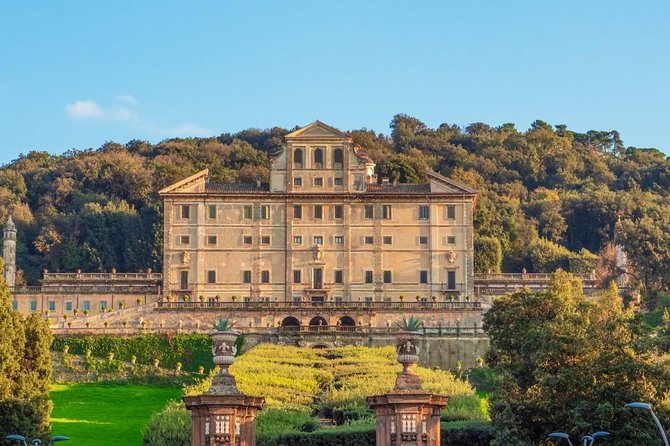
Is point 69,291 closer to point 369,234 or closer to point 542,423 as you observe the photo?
point 369,234

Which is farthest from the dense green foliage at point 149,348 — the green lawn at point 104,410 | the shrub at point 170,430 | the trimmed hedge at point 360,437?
the trimmed hedge at point 360,437

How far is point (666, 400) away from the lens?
3941cm

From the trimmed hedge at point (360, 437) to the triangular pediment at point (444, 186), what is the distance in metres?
48.4

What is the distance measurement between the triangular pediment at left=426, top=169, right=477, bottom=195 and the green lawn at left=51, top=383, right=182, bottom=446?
83.0 feet

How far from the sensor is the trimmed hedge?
44000mm

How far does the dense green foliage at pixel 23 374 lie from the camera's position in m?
50.5

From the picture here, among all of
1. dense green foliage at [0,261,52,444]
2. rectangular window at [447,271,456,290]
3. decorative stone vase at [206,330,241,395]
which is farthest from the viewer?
rectangular window at [447,271,456,290]

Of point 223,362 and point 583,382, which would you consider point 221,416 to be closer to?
point 223,362

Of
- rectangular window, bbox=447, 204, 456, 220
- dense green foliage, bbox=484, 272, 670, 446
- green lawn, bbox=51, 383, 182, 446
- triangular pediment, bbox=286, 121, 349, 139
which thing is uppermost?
triangular pediment, bbox=286, 121, 349, 139

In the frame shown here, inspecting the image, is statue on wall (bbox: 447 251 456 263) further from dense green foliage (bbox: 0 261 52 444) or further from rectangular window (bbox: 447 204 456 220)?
dense green foliage (bbox: 0 261 52 444)

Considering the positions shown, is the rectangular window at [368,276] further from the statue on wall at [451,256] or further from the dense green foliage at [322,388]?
the dense green foliage at [322,388]

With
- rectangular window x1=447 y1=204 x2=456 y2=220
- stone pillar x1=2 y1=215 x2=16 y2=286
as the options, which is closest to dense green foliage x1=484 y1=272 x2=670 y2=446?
rectangular window x1=447 y1=204 x2=456 y2=220

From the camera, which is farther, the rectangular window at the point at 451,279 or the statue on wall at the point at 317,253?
the statue on wall at the point at 317,253

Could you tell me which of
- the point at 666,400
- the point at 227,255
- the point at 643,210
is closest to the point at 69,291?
the point at 227,255
